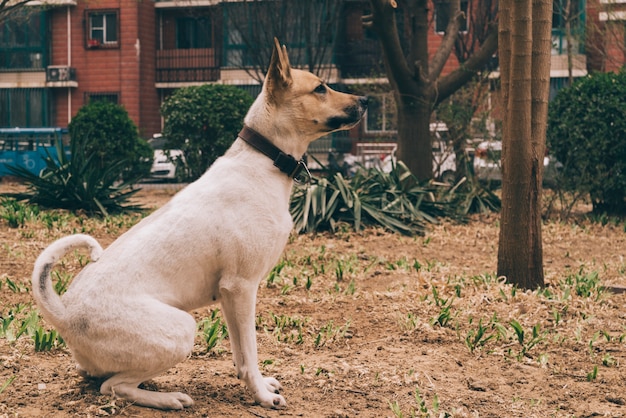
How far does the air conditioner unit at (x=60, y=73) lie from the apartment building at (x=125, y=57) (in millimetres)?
42

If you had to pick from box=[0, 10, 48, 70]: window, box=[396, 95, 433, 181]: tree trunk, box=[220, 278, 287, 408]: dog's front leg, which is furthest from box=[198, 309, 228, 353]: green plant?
box=[0, 10, 48, 70]: window

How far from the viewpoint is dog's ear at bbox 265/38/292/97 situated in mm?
3953

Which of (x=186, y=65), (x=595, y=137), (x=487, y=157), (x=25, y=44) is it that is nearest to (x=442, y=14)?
(x=186, y=65)

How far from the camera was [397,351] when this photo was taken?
5.01 meters

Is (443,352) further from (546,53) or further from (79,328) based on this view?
(546,53)

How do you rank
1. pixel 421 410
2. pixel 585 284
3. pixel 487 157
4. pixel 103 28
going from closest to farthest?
pixel 421 410, pixel 585 284, pixel 487 157, pixel 103 28

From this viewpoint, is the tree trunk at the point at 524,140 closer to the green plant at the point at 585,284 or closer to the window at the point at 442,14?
the green plant at the point at 585,284

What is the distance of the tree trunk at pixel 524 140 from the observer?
650 centimetres

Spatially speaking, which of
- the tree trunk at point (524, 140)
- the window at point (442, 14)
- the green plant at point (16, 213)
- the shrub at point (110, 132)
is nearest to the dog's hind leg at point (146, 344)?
the tree trunk at point (524, 140)

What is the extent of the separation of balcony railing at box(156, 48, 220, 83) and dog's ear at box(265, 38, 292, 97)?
30924 millimetres

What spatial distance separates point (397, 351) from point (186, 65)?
102 ft

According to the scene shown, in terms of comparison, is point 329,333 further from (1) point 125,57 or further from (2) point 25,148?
(1) point 125,57

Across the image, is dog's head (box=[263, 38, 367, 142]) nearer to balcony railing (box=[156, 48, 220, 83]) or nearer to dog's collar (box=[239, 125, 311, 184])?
dog's collar (box=[239, 125, 311, 184])

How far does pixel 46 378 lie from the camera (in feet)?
13.9
